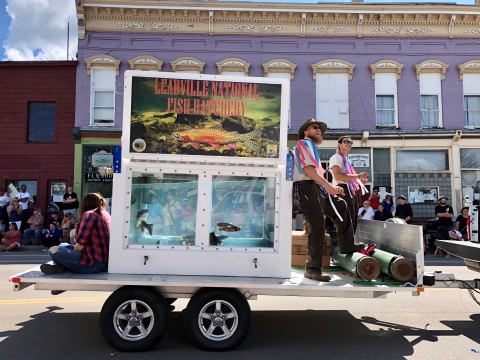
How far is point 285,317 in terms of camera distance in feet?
20.1

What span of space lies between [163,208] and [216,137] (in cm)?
98

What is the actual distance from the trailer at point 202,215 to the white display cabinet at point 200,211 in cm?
1

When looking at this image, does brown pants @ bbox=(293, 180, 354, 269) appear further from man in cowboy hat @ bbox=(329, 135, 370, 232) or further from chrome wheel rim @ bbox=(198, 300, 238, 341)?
chrome wheel rim @ bbox=(198, 300, 238, 341)

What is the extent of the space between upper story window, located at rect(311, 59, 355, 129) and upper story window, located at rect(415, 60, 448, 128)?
10.8 feet

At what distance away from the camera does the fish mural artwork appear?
4801 mm

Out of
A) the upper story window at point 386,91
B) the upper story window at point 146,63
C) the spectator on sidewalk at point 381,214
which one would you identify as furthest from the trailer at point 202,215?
the upper story window at point 386,91

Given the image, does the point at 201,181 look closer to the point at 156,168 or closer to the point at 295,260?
the point at 156,168

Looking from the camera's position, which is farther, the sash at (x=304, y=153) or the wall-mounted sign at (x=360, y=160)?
the wall-mounted sign at (x=360, y=160)

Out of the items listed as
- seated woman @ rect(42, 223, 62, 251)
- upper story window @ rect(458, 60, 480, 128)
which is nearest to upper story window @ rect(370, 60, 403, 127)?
upper story window @ rect(458, 60, 480, 128)

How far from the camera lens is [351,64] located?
1944cm

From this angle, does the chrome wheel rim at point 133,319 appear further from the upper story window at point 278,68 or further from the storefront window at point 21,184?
the storefront window at point 21,184

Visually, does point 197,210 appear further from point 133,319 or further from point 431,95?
point 431,95

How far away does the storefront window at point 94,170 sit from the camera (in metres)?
18.6

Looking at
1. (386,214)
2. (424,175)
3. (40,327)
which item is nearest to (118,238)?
(40,327)
